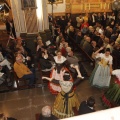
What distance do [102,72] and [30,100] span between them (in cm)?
213

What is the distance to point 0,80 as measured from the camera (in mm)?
5012

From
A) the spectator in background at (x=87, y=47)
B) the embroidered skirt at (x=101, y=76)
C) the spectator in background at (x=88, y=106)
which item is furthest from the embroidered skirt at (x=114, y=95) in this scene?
the spectator in background at (x=87, y=47)

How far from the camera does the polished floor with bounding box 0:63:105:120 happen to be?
4410mm

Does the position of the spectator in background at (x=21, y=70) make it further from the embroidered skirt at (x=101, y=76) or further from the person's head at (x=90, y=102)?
the person's head at (x=90, y=102)

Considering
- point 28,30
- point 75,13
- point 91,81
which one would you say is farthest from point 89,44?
point 75,13

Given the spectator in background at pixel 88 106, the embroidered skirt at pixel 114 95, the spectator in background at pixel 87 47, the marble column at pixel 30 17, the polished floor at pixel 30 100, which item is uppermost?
the marble column at pixel 30 17

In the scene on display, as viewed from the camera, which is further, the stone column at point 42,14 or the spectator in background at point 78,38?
the spectator in background at point 78,38

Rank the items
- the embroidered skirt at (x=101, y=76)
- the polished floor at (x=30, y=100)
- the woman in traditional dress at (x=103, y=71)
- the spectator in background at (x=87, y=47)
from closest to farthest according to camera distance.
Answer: the polished floor at (x=30, y=100)
the woman in traditional dress at (x=103, y=71)
the embroidered skirt at (x=101, y=76)
the spectator in background at (x=87, y=47)

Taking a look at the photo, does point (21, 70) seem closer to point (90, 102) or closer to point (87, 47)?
A: point (90, 102)

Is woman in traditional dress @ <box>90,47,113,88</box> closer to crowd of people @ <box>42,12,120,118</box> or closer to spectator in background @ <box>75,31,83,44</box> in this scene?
crowd of people @ <box>42,12,120,118</box>

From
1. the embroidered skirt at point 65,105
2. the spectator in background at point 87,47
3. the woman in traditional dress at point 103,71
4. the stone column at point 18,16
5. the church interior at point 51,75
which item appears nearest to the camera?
the embroidered skirt at point 65,105

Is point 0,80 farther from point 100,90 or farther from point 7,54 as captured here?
point 100,90

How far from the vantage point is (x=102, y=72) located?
490 centimetres

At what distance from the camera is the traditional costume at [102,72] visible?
4.78 metres
